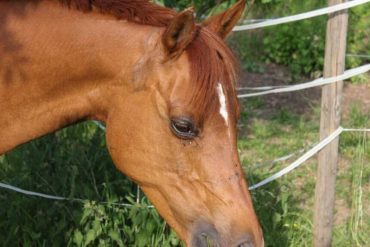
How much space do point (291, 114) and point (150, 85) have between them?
3.89m

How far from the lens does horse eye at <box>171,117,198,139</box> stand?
271 centimetres

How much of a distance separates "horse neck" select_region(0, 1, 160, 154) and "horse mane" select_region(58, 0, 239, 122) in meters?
0.07

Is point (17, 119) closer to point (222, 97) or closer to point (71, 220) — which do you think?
point (222, 97)

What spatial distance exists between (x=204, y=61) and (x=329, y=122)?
147cm

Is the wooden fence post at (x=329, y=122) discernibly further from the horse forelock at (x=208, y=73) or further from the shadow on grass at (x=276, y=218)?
the horse forelock at (x=208, y=73)

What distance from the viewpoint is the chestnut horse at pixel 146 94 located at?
2.70 meters

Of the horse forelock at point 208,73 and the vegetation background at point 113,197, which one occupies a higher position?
the horse forelock at point 208,73

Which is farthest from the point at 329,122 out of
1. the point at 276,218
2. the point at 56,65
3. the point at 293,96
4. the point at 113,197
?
the point at 293,96

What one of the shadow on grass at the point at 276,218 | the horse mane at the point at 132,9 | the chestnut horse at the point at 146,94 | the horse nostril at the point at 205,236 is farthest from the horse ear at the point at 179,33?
the shadow on grass at the point at 276,218

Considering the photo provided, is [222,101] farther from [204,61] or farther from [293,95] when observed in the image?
[293,95]

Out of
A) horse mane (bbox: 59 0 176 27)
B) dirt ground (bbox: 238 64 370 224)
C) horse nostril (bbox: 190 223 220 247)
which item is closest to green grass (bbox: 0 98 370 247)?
horse nostril (bbox: 190 223 220 247)

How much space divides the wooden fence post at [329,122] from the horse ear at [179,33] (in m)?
1.38

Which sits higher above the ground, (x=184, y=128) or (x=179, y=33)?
(x=179, y=33)

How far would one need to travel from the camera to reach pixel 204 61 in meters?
2.69
